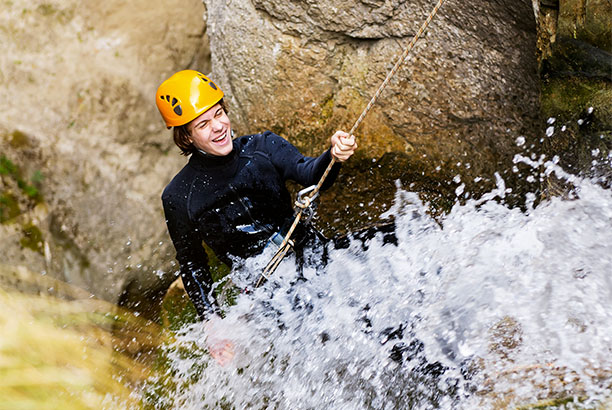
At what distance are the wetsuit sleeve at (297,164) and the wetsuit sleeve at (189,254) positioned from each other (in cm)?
53

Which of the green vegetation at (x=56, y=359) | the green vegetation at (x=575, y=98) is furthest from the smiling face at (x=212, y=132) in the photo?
the green vegetation at (x=56, y=359)

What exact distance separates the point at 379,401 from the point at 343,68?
218 cm

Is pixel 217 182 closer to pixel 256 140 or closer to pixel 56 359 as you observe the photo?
pixel 256 140

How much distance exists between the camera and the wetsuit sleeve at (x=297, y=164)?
2420 mm

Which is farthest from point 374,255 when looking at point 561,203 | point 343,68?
point 343,68

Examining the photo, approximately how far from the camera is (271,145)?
269 centimetres

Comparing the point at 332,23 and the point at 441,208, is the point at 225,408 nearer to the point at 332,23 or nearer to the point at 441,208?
the point at 441,208

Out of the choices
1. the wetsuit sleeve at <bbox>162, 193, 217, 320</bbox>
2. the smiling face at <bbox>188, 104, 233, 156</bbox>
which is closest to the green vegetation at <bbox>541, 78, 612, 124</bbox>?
the smiling face at <bbox>188, 104, 233, 156</bbox>

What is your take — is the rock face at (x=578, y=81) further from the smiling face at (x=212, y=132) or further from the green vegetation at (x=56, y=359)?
the green vegetation at (x=56, y=359)

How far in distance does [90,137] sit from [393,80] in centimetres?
242

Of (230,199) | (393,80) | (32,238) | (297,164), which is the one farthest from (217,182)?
(32,238)

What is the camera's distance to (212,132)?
8.26 feet

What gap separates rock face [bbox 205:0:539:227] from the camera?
10.0 ft

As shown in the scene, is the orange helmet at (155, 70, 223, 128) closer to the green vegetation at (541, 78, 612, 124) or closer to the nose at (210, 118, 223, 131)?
the nose at (210, 118, 223, 131)
